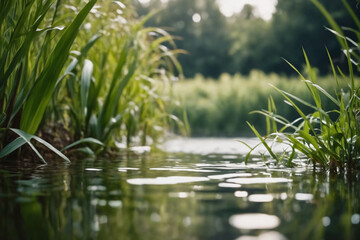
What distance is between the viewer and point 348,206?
3.87 feet

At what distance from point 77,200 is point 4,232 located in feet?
1.21

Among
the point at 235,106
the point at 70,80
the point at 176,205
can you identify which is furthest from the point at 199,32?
the point at 176,205

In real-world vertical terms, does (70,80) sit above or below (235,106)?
below

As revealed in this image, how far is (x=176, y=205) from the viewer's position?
3.92ft

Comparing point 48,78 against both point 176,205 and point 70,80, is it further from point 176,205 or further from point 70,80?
point 176,205

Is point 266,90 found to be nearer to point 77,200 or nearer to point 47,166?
point 47,166

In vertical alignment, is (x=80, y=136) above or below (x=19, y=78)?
below

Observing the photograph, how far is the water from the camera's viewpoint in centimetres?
91

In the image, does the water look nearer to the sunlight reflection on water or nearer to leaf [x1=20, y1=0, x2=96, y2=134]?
the sunlight reflection on water

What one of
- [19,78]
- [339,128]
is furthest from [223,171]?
[19,78]

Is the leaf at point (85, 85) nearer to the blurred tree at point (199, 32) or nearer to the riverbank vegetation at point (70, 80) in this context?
the riverbank vegetation at point (70, 80)

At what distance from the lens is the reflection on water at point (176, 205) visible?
91cm

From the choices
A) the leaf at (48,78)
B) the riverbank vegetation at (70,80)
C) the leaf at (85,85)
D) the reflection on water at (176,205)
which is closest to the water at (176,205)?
the reflection on water at (176,205)

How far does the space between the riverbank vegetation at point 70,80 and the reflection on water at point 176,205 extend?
0.37 m
